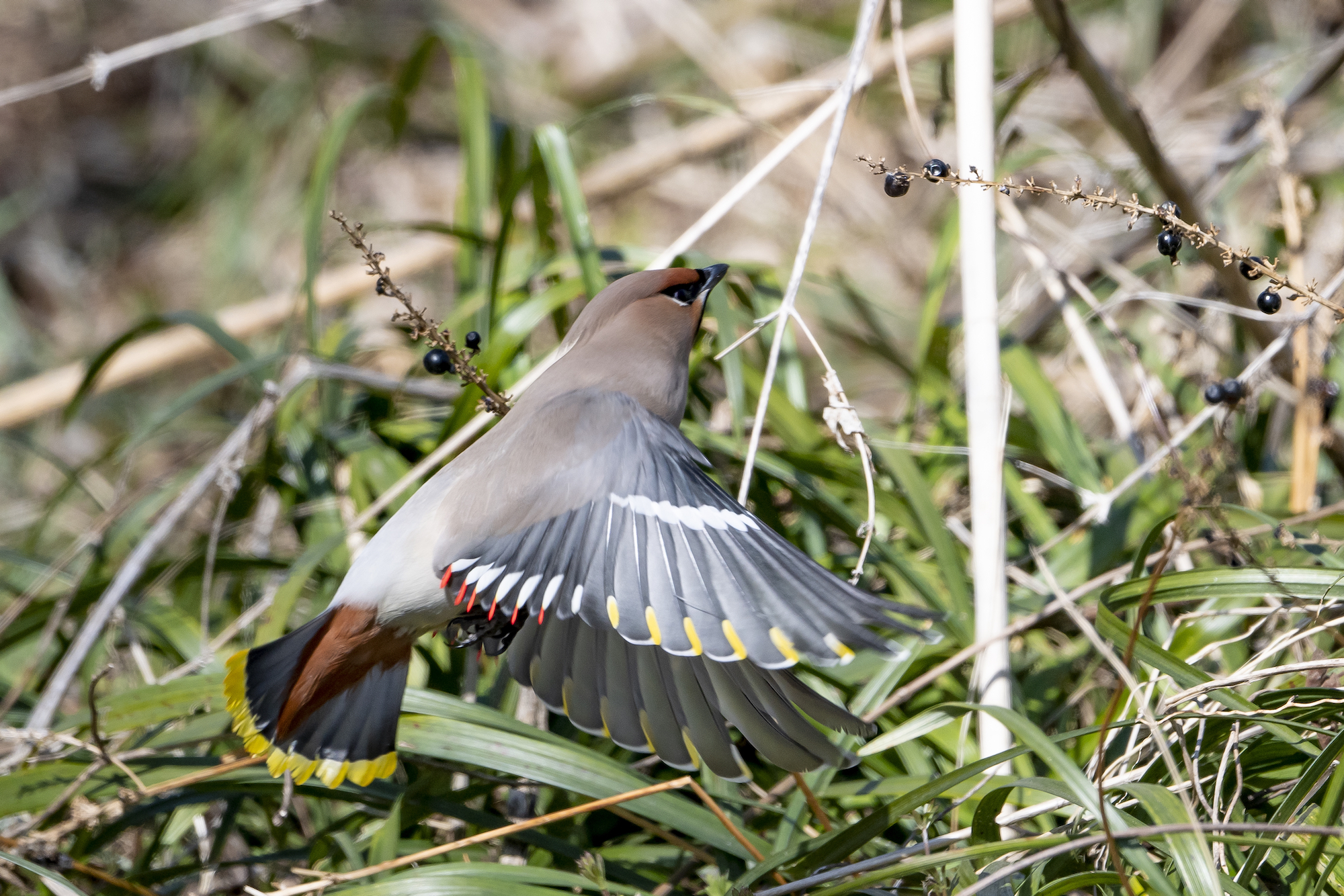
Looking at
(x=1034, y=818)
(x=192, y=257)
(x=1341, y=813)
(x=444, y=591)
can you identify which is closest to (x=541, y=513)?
(x=444, y=591)

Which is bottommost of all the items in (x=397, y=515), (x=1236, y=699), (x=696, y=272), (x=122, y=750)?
(x=1236, y=699)

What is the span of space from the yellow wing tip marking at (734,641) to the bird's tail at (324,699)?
0.71 meters

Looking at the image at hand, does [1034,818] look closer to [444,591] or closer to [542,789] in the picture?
[542,789]

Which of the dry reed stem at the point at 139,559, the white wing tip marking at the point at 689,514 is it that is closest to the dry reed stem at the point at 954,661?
the white wing tip marking at the point at 689,514

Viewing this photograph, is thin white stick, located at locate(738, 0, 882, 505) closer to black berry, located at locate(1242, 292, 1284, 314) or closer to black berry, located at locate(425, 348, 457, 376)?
black berry, located at locate(425, 348, 457, 376)

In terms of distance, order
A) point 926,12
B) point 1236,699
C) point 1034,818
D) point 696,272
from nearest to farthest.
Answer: point 1236,699
point 1034,818
point 696,272
point 926,12

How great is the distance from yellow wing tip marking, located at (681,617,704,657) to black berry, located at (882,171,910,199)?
2.21ft

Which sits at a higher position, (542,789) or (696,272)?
(696,272)

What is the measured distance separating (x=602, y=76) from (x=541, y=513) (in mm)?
5194

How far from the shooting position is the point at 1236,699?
1.82 metres

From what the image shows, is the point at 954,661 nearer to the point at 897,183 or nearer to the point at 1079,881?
the point at 1079,881

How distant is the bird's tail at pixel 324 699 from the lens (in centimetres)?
205

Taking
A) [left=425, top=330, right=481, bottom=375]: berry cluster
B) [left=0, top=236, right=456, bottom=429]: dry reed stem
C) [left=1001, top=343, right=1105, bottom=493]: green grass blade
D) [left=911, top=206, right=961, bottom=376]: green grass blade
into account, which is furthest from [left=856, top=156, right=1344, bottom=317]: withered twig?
[left=0, top=236, right=456, bottom=429]: dry reed stem

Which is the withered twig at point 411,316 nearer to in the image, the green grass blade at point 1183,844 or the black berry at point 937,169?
the black berry at point 937,169
